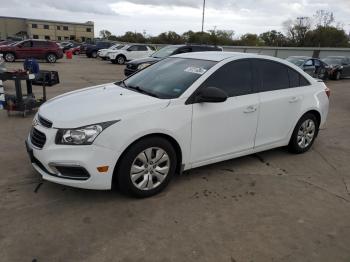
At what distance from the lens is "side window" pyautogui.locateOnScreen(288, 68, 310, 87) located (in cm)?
516

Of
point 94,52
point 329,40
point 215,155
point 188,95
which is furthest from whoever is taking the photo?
point 329,40

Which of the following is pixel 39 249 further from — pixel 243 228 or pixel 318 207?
pixel 318 207

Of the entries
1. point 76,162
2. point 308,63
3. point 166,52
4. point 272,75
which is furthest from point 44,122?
point 308,63

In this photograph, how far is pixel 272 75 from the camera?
491 centimetres

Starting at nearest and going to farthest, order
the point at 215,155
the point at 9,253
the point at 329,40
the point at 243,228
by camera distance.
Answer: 1. the point at 9,253
2. the point at 243,228
3. the point at 215,155
4. the point at 329,40

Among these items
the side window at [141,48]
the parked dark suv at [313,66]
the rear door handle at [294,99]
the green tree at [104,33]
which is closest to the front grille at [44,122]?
the rear door handle at [294,99]

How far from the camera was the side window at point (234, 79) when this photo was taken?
14.1ft

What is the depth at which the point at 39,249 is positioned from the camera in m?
2.93

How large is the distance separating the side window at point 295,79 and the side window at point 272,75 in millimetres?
94

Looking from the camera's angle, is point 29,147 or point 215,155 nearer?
point 29,147

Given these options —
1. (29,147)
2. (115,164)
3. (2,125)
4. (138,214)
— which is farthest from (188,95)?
(2,125)

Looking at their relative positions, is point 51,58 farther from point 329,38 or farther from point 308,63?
point 329,38

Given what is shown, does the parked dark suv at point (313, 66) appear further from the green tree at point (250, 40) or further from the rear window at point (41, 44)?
the green tree at point (250, 40)

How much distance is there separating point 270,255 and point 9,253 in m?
2.23
